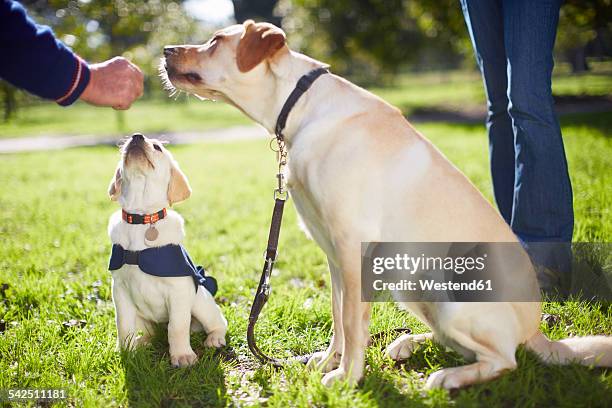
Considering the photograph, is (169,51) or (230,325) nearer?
(169,51)

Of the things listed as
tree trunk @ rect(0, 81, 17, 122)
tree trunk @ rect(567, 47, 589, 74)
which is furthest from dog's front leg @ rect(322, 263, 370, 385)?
tree trunk @ rect(567, 47, 589, 74)

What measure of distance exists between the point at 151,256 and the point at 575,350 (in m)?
2.16

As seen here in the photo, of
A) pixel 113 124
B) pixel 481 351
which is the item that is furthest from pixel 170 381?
pixel 113 124

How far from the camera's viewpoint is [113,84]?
2.77 metres

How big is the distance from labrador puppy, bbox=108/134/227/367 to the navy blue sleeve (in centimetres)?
48

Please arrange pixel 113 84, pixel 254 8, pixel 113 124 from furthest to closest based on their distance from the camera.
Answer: pixel 254 8, pixel 113 124, pixel 113 84

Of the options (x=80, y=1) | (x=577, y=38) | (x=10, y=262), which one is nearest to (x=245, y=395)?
(x=10, y=262)

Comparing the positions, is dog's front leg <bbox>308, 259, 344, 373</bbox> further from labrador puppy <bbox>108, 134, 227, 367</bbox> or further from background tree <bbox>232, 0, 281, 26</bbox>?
background tree <bbox>232, 0, 281, 26</bbox>

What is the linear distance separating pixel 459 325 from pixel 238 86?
5.32 feet

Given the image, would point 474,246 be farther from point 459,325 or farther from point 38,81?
point 38,81

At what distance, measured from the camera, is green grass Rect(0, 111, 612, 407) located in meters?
2.42

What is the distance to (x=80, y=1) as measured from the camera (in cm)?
468

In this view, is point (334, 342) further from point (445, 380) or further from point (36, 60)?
point (36, 60)

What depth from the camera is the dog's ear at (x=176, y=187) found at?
119 inches
